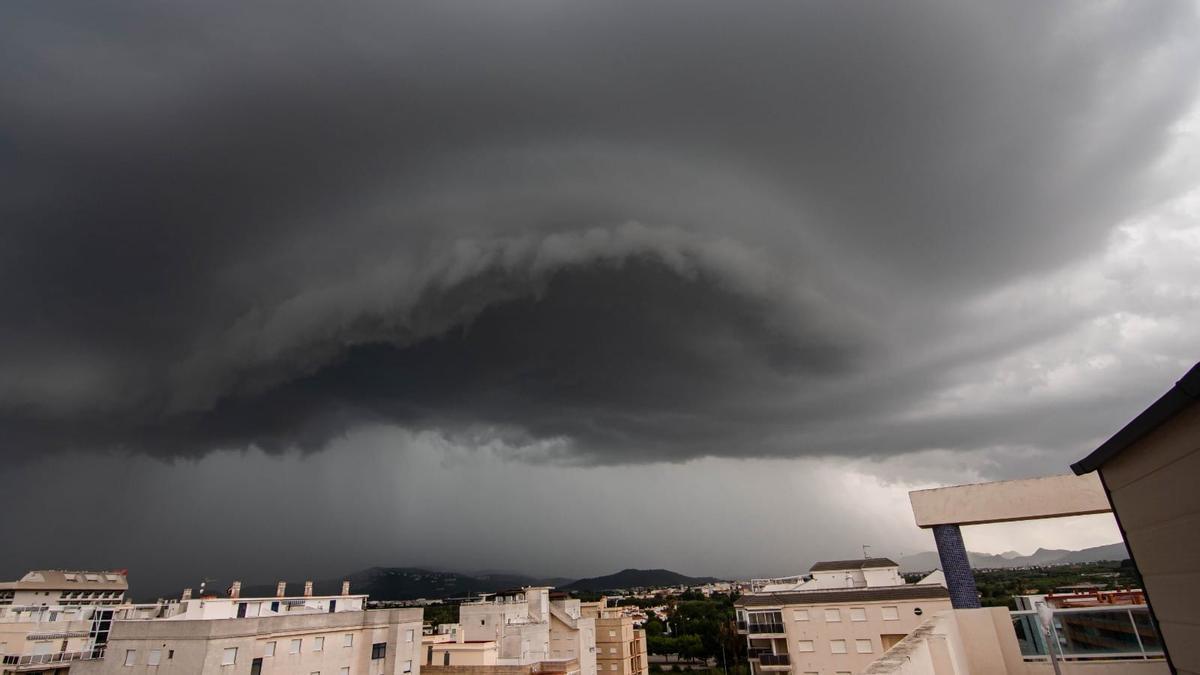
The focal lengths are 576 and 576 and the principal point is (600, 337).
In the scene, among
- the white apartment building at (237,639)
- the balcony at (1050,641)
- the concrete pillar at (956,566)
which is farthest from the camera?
the white apartment building at (237,639)

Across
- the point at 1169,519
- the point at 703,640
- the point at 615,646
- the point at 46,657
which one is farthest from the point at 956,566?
the point at 703,640

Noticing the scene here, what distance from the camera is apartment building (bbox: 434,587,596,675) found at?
1925 inches

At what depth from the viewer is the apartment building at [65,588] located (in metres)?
70.9

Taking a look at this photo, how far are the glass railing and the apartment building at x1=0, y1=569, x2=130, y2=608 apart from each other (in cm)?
9512

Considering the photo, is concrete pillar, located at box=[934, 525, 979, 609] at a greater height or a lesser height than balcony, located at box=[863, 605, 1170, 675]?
greater

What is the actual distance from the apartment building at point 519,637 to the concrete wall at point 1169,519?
46634 millimetres

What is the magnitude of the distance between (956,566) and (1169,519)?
21914mm

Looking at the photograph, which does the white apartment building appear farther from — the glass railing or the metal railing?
the glass railing

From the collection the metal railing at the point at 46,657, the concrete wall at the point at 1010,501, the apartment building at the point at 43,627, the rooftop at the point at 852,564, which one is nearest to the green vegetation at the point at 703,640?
the rooftop at the point at 852,564

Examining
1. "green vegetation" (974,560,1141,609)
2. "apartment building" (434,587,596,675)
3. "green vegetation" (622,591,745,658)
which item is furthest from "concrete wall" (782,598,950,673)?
"green vegetation" (622,591,745,658)

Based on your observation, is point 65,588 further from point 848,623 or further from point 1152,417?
point 1152,417

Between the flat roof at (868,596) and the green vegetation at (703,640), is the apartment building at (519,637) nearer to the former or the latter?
the flat roof at (868,596)

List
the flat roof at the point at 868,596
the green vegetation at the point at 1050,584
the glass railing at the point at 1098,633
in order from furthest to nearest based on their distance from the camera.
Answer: the flat roof at the point at 868,596, the glass railing at the point at 1098,633, the green vegetation at the point at 1050,584

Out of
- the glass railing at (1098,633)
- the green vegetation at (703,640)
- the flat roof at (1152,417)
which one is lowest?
the green vegetation at (703,640)
